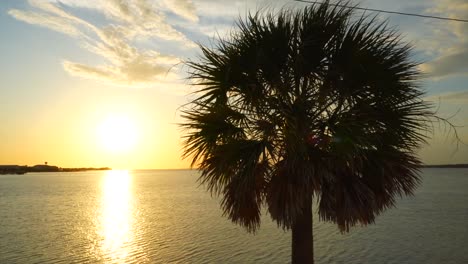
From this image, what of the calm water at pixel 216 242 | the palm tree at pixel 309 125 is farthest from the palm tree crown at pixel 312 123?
the calm water at pixel 216 242

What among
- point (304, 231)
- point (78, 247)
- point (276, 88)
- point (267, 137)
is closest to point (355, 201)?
point (304, 231)

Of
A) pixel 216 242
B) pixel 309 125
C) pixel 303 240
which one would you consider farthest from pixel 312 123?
pixel 216 242

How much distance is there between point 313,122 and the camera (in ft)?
24.6

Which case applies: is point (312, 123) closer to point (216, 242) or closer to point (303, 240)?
point (303, 240)

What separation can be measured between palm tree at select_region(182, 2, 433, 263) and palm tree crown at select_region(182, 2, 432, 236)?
2 centimetres

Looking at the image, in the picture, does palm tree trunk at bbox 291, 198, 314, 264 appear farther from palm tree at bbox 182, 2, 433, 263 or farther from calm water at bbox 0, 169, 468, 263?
calm water at bbox 0, 169, 468, 263

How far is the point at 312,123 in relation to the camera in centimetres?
748

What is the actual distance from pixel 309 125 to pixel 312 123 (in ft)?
0.39

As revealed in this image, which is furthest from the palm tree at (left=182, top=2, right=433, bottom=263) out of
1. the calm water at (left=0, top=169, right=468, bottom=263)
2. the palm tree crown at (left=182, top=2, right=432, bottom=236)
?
the calm water at (left=0, top=169, right=468, bottom=263)

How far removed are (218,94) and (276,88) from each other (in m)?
1.32

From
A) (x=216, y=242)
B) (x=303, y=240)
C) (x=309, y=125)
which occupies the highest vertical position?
(x=309, y=125)

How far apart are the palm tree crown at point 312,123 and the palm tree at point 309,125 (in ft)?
0.06

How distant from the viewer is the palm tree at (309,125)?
7.04 meters

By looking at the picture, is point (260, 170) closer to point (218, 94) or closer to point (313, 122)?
point (313, 122)
